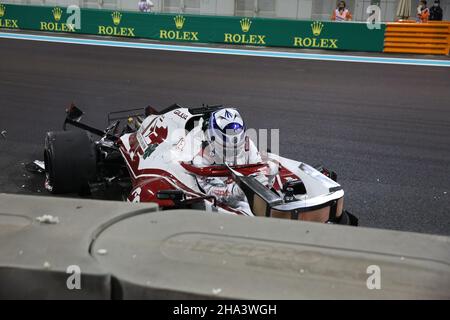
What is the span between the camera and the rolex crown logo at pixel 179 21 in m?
20.2

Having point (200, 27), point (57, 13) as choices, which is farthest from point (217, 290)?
point (57, 13)

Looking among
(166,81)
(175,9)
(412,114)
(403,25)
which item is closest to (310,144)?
(412,114)

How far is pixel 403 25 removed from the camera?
60.0 feet

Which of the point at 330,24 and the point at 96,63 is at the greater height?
the point at 330,24

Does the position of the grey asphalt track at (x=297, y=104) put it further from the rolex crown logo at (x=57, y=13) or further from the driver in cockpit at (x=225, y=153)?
the rolex crown logo at (x=57, y=13)

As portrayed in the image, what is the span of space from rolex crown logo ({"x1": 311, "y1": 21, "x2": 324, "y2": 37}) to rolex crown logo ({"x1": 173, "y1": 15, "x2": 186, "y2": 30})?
4.71 metres

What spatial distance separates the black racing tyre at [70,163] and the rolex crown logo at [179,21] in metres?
15.1

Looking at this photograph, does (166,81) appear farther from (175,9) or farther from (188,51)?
(175,9)

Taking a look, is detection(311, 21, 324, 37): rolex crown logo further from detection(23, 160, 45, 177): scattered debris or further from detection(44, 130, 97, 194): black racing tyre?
detection(44, 130, 97, 194): black racing tyre

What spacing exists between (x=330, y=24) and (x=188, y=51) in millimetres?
4992

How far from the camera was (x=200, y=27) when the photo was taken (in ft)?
66.2

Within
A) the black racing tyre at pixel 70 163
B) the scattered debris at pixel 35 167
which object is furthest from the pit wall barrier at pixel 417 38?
the black racing tyre at pixel 70 163

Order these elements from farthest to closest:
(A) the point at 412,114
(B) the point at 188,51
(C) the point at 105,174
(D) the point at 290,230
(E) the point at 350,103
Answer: (B) the point at 188,51 → (E) the point at 350,103 → (A) the point at 412,114 → (C) the point at 105,174 → (D) the point at 290,230

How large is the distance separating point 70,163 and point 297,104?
661 centimetres
